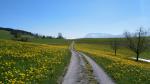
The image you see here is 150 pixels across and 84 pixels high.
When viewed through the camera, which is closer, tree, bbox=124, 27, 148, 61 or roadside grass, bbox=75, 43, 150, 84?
roadside grass, bbox=75, 43, 150, 84

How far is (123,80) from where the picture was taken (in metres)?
22.2

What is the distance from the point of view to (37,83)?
18000 mm

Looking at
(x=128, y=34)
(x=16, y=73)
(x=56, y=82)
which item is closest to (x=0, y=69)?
(x=16, y=73)

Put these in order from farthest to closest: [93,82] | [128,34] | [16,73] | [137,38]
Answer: [128,34], [137,38], [93,82], [16,73]

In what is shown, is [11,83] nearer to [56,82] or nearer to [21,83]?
[21,83]

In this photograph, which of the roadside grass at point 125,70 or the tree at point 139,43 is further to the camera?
the tree at point 139,43

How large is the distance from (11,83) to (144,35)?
68.0 meters

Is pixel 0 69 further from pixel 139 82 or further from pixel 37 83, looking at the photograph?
pixel 139 82

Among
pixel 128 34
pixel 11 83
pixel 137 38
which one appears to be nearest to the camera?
pixel 11 83

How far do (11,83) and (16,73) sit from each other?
365cm

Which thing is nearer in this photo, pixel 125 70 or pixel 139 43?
pixel 125 70

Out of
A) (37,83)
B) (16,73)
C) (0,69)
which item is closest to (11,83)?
(37,83)

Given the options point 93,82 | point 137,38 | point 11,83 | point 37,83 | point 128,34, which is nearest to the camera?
point 11,83

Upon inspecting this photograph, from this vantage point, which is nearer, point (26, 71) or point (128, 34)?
point (26, 71)
